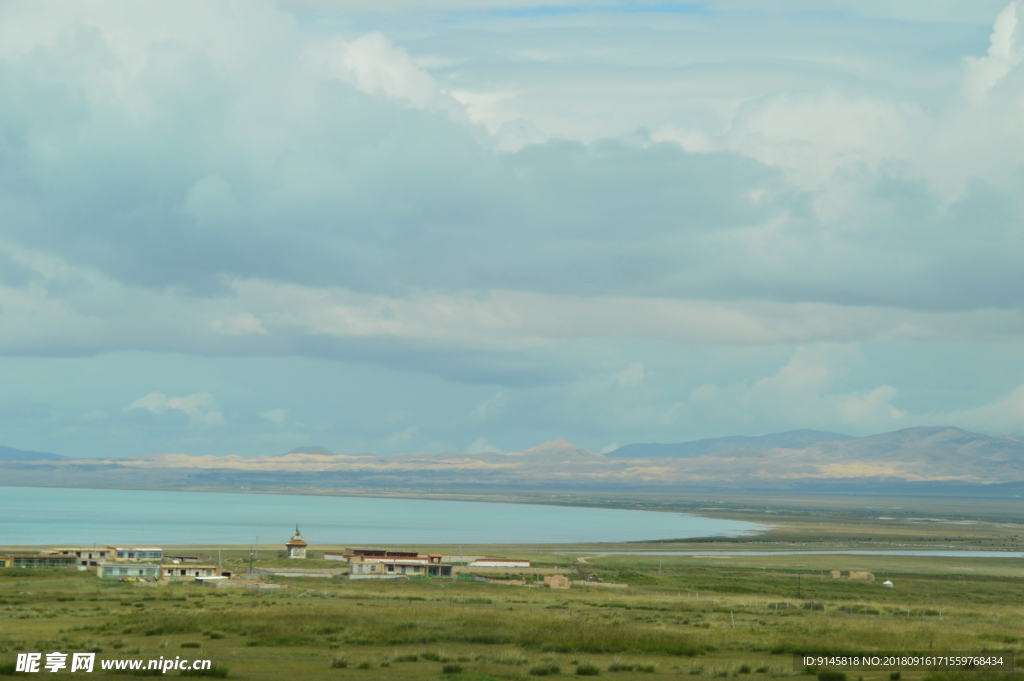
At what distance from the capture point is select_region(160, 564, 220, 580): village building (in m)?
87.6

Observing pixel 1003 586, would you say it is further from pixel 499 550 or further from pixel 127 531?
pixel 127 531

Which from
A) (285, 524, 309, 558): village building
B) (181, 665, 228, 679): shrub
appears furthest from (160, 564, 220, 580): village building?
(181, 665, 228, 679): shrub

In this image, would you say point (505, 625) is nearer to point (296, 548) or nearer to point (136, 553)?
point (136, 553)

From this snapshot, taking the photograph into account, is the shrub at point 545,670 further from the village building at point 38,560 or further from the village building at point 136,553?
the village building at point 136,553

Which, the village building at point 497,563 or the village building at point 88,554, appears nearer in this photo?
the village building at point 88,554

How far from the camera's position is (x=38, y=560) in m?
100

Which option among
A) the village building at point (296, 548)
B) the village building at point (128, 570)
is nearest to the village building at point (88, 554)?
the village building at point (128, 570)

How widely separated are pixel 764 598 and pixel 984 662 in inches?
1637

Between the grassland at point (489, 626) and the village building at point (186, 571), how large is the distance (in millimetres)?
5470

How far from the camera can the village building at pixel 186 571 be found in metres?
87.6


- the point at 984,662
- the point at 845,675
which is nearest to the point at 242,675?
the point at 845,675

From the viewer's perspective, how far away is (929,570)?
122 m

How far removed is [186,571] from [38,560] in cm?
1841

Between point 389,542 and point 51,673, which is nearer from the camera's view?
point 51,673
